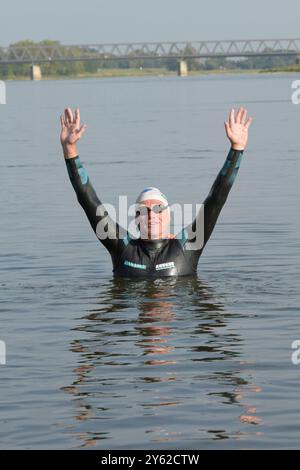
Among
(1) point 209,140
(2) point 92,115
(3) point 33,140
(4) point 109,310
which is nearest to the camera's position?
(4) point 109,310

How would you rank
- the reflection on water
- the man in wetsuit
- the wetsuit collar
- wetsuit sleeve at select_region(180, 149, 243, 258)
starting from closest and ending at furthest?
1. the reflection on water
2. the man in wetsuit
3. wetsuit sleeve at select_region(180, 149, 243, 258)
4. the wetsuit collar

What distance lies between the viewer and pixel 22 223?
25.0m

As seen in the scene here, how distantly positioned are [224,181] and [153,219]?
44.6 inches

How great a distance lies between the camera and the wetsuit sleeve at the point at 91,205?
1468cm

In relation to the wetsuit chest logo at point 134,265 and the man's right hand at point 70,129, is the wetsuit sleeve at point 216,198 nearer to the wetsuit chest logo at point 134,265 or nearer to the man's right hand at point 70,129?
the wetsuit chest logo at point 134,265

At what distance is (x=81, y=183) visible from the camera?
48.4ft

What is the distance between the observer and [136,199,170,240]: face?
1498 centimetres

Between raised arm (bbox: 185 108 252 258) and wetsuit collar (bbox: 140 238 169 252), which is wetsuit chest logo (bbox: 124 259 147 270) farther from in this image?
raised arm (bbox: 185 108 252 258)

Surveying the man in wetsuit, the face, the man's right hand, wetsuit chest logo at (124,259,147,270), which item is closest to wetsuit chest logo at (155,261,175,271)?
the man in wetsuit

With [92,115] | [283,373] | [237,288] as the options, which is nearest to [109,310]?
[237,288]

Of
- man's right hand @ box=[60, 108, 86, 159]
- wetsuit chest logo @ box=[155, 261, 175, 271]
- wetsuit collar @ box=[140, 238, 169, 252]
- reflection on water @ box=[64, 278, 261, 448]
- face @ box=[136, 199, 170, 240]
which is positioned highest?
man's right hand @ box=[60, 108, 86, 159]

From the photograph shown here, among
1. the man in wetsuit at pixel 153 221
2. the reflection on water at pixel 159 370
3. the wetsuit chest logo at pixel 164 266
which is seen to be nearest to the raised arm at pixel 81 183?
the man in wetsuit at pixel 153 221

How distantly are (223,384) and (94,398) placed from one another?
1168 millimetres
